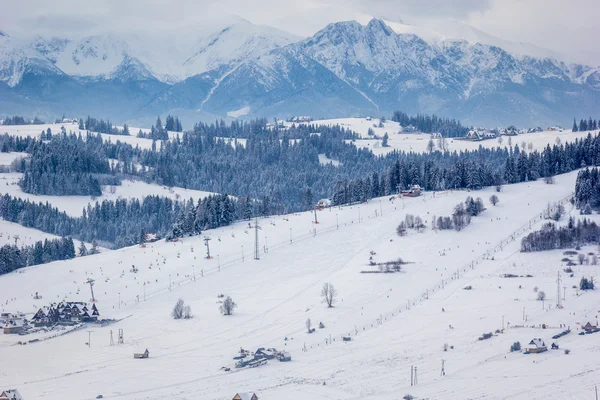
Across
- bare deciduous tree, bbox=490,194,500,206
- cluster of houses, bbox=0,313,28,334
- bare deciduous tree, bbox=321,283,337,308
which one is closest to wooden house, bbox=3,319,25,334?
cluster of houses, bbox=0,313,28,334

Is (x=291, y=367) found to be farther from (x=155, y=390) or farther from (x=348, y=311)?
(x=348, y=311)

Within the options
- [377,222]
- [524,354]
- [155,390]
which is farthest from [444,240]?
[155,390]

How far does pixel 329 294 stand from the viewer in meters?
109

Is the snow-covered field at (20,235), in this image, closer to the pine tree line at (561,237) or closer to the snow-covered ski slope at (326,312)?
the snow-covered ski slope at (326,312)

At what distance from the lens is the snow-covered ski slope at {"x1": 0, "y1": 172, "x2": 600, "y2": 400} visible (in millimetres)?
81188

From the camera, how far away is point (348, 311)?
105312 millimetres

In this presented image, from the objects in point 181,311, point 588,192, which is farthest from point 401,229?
point 181,311

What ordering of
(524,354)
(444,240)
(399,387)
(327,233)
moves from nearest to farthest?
1. (399,387)
2. (524,354)
3. (444,240)
4. (327,233)

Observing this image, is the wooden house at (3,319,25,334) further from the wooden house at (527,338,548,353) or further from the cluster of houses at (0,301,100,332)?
the wooden house at (527,338,548,353)

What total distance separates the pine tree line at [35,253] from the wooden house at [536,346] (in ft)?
229

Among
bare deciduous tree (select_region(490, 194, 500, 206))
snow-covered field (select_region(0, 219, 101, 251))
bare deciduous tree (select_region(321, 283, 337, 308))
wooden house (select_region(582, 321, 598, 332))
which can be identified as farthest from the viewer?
snow-covered field (select_region(0, 219, 101, 251))

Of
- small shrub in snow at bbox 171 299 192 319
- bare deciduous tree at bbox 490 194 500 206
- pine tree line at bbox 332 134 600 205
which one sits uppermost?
pine tree line at bbox 332 134 600 205

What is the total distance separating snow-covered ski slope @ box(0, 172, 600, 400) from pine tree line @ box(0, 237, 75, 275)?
287 cm

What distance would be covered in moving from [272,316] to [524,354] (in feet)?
91.3
